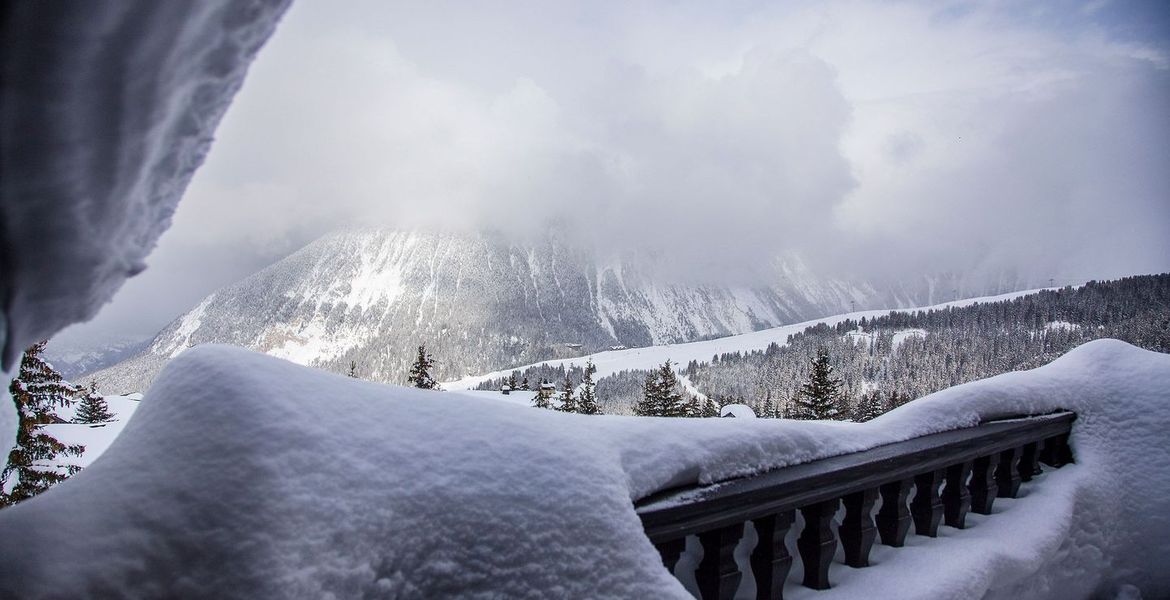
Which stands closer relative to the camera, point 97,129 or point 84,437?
point 97,129

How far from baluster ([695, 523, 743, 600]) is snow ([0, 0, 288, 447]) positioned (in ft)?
5.45

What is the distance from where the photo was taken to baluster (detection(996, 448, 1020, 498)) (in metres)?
3.10

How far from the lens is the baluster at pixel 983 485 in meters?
2.94

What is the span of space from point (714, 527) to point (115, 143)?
1666mm

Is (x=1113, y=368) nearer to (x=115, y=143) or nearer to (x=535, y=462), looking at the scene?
(x=535, y=462)

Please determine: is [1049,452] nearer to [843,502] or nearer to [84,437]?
[843,502]

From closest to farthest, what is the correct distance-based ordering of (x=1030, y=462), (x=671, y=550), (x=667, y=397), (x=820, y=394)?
(x=671, y=550)
(x=1030, y=462)
(x=820, y=394)
(x=667, y=397)

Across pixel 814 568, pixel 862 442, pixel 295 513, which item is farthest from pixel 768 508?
pixel 295 513

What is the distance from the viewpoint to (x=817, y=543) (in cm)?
212

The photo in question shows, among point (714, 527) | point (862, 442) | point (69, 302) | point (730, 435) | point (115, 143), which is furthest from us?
point (862, 442)

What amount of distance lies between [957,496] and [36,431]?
20485 millimetres

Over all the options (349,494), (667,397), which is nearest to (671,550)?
(349,494)

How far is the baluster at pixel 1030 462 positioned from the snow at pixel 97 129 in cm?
407

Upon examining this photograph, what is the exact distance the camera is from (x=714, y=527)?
67.9 inches
